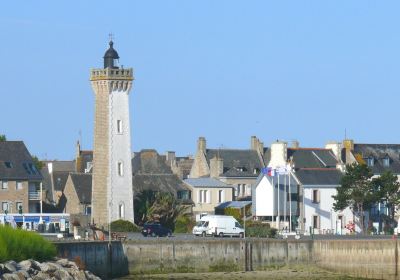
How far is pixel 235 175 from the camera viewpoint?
12175 cm

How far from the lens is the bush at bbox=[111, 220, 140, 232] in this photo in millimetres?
99569

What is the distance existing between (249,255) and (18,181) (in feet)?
113

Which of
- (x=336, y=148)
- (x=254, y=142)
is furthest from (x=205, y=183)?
(x=336, y=148)

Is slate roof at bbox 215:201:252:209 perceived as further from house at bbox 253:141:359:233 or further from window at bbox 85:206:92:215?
window at bbox 85:206:92:215

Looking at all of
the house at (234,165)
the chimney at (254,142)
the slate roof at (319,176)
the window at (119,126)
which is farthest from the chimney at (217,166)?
the window at (119,126)

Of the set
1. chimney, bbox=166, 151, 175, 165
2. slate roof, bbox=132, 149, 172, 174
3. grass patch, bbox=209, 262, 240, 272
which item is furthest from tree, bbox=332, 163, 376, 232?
chimney, bbox=166, 151, 175, 165

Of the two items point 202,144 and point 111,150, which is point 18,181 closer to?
point 111,150

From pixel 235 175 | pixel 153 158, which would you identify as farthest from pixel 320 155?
pixel 153 158

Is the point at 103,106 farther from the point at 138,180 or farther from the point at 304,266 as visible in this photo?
the point at 304,266

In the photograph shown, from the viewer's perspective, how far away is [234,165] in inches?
4835

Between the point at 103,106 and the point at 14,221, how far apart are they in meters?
12.8

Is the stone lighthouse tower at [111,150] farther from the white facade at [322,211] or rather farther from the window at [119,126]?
the white facade at [322,211]

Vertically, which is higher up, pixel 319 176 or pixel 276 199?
pixel 319 176

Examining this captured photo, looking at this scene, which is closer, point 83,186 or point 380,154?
point 83,186
